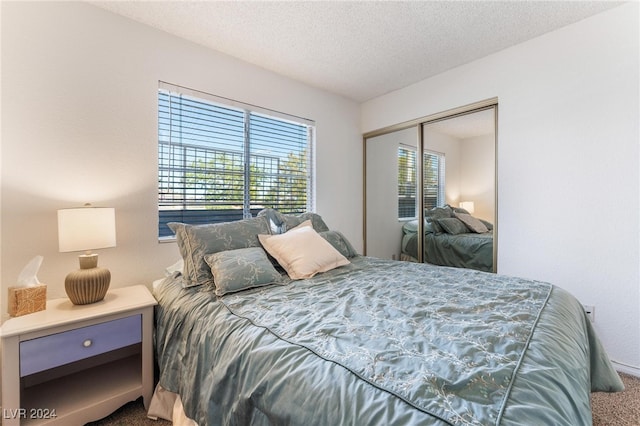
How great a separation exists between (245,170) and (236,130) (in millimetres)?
380

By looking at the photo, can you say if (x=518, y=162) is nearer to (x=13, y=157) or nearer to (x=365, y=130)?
(x=365, y=130)

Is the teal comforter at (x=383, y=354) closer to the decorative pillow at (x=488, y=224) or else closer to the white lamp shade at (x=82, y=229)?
the white lamp shade at (x=82, y=229)

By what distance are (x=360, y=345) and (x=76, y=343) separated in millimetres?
1422

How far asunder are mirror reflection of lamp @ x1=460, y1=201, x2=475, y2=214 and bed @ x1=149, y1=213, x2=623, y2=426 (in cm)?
118

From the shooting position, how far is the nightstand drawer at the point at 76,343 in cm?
125

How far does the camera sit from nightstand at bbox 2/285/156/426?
1219mm

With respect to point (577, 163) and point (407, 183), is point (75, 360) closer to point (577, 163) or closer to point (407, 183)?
point (407, 183)

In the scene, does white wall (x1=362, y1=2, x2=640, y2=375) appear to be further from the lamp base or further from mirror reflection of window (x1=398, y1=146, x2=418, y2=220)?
the lamp base

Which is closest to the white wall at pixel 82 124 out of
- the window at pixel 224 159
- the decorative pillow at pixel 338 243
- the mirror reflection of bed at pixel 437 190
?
the window at pixel 224 159

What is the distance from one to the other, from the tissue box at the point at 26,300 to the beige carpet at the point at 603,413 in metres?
0.67

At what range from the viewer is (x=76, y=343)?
1.36 meters

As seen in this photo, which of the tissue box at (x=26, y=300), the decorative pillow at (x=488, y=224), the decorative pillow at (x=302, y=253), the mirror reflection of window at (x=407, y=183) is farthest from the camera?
the mirror reflection of window at (x=407, y=183)

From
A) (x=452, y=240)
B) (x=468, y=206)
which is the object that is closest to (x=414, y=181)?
(x=468, y=206)

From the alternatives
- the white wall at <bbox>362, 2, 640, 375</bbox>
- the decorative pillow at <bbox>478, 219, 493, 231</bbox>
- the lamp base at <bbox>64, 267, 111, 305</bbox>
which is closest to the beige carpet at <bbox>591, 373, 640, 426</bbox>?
the white wall at <bbox>362, 2, 640, 375</bbox>
